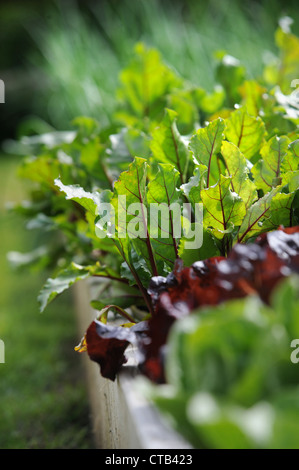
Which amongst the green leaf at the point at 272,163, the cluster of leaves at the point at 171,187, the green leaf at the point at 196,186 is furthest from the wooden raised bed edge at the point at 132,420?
the green leaf at the point at 272,163

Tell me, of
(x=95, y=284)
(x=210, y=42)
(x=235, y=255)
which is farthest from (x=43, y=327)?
(x=235, y=255)

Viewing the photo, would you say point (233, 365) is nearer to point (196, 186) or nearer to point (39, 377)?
point (196, 186)

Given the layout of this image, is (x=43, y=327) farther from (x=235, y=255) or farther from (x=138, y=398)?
(x=235, y=255)

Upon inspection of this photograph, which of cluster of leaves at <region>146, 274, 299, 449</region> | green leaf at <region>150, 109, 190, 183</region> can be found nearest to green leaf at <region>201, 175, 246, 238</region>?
green leaf at <region>150, 109, 190, 183</region>

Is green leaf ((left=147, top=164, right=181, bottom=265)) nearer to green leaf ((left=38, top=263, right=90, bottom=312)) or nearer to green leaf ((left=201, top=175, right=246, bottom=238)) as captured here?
green leaf ((left=201, top=175, right=246, bottom=238))

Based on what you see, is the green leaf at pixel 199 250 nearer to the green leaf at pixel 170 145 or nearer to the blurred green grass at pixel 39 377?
the green leaf at pixel 170 145

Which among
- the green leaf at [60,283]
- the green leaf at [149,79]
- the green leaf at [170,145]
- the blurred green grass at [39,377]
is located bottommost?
the blurred green grass at [39,377]
